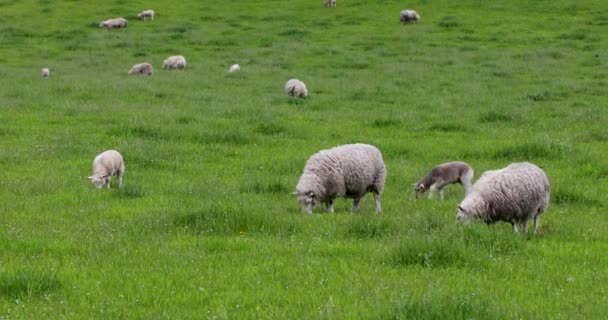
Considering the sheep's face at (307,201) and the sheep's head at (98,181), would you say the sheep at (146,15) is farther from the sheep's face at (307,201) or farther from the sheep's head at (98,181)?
the sheep's face at (307,201)

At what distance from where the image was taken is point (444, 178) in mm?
12891

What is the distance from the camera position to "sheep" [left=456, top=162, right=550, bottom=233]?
9.59 m

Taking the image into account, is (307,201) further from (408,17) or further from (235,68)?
(408,17)

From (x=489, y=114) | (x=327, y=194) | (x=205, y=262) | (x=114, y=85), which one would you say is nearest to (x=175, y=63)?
(x=114, y=85)

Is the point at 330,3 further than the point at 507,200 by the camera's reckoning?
Yes

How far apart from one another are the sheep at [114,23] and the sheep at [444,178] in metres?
36.8

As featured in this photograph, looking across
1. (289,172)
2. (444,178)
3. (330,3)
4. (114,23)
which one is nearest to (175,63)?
(114,23)

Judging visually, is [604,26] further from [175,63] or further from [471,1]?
[175,63]

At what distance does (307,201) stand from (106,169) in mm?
4286

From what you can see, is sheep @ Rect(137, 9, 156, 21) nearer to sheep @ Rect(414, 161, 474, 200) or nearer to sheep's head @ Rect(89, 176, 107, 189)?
sheep's head @ Rect(89, 176, 107, 189)

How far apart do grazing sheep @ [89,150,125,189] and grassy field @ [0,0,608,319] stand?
27 centimetres

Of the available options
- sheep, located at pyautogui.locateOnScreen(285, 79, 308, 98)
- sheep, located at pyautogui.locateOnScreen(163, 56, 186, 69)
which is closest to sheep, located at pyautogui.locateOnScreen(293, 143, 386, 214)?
sheep, located at pyautogui.locateOnScreen(285, 79, 308, 98)

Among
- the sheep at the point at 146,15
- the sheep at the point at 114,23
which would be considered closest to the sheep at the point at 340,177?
the sheep at the point at 114,23

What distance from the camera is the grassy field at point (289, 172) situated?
6754 millimetres
